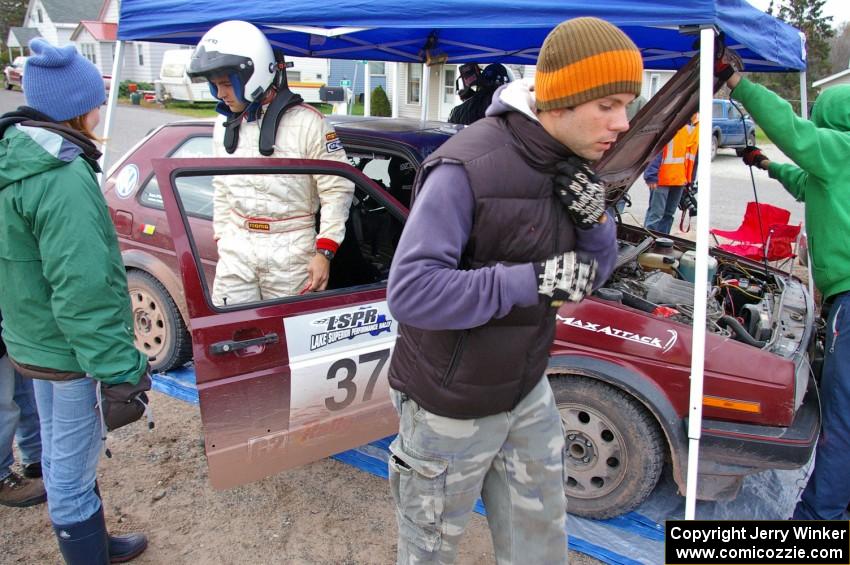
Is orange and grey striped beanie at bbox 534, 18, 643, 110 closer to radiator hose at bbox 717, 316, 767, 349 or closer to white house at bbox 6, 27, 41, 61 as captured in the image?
radiator hose at bbox 717, 316, 767, 349

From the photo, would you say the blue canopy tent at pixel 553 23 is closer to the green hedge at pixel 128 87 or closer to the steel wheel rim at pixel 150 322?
the steel wheel rim at pixel 150 322

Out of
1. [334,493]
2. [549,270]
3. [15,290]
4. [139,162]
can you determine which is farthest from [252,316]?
[139,162]

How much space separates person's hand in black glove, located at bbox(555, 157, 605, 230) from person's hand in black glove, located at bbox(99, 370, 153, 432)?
153 cm

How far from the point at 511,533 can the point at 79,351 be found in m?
1.44

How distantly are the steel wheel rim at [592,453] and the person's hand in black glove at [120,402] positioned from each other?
1736 millimetres

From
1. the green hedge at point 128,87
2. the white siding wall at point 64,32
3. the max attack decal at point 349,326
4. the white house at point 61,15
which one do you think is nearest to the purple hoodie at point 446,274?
the max attack decal at point 349,326

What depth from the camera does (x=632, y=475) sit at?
8.62 ft

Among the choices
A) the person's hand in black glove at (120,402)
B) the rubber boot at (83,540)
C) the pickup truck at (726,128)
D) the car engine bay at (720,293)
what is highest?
the pickup truck at (726,128)

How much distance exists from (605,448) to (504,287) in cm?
161

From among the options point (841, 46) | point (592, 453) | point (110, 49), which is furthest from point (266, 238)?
point (841, 46)

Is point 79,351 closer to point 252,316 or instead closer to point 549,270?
point 252,316

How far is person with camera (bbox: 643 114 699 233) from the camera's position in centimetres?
714

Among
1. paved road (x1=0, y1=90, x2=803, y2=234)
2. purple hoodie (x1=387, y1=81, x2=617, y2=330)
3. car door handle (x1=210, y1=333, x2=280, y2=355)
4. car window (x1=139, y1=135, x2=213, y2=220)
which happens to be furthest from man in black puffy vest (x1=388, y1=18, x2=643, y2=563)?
paved road (x1=0, y1=90, x2=803, y2=234)

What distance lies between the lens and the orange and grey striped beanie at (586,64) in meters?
1.36
